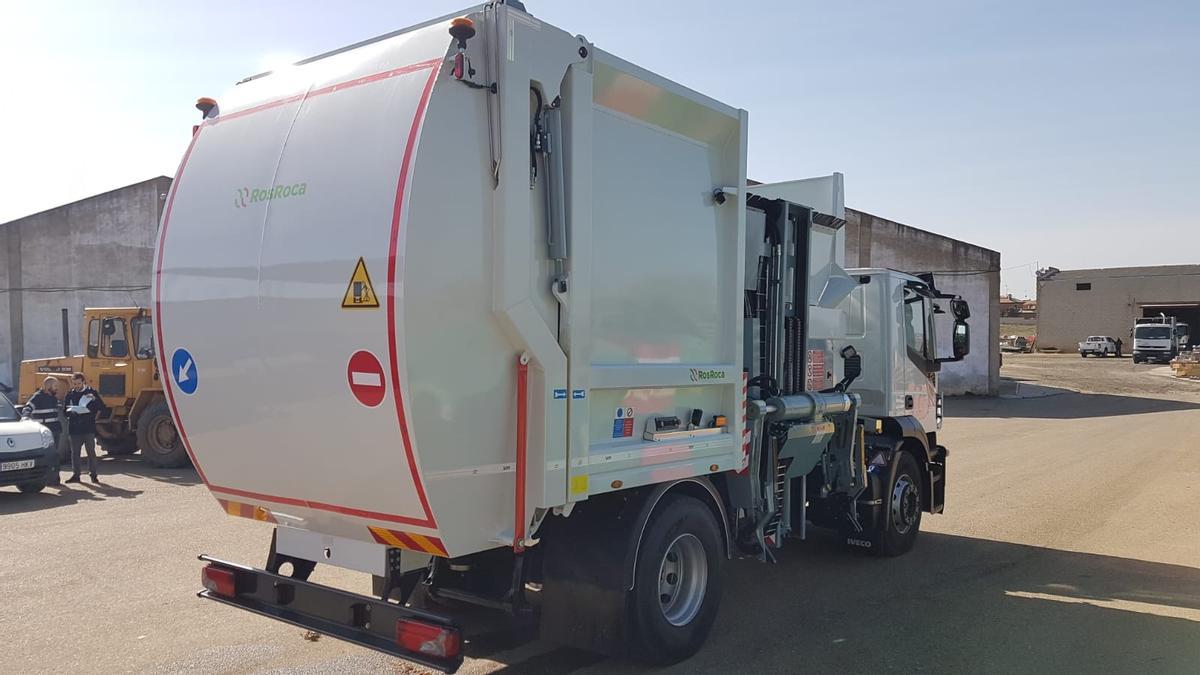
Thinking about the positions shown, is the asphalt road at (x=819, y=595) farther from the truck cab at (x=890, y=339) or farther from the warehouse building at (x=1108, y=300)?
the warehouse building at (x=1108, y=300)

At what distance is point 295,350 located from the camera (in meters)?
4.21

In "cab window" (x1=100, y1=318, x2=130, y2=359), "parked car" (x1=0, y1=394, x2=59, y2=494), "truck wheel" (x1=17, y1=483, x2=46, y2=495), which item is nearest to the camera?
"parked car" (x1=0, y1=394, x2=59, y2=494)

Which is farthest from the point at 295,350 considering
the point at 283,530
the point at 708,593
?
the point at 708,593

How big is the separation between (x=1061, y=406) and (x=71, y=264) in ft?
97.6

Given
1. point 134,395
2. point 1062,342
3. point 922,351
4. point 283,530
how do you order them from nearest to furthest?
point 283,530
point 922,351
point 134,395
point 1062,342

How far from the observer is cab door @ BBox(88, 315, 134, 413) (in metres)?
15.1

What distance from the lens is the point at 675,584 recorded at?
5.39m

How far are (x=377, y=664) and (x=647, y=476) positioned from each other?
6.61 feet

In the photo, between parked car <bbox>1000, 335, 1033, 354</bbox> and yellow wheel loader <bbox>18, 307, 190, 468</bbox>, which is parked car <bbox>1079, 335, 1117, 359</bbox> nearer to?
parked car <bbox>1000, 335, 1033, 354</bbox>

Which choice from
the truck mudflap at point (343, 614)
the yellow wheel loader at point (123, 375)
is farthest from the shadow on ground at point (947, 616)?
the yellow wheel loader at point (123, 375)

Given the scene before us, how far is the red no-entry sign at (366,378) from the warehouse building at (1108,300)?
2810 inches

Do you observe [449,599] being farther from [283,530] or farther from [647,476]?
[647,476]

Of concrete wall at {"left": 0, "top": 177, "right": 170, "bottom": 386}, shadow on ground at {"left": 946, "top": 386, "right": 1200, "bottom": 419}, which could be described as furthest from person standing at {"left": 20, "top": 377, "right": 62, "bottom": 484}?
shadow on ground at {"left": 946, "top": 386, "right": 1200, "bottom": 419}

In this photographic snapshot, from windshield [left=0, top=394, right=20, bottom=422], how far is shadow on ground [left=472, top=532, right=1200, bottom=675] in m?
10.3
